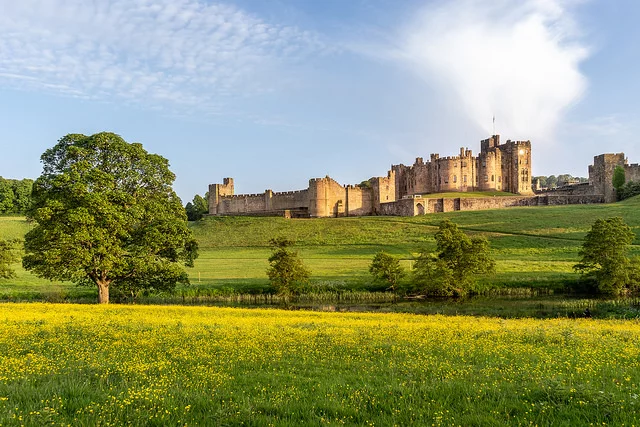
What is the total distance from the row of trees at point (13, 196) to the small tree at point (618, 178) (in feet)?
449

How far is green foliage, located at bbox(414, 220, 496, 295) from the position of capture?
3353 centimetres

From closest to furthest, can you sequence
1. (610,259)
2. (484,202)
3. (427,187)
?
(610,259) → (484,202) → (427,187)

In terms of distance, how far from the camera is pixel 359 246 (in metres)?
61.2

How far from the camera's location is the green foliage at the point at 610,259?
31.8m

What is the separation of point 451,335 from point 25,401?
34.9 feet

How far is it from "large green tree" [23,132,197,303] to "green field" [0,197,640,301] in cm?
737

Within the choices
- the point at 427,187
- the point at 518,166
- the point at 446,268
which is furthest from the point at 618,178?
the point at 446,268

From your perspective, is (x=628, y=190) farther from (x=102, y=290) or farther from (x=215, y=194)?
(x=102, y=290)

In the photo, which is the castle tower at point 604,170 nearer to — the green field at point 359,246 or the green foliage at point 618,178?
the green foliage at point 618,178

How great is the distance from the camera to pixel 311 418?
6082 mm

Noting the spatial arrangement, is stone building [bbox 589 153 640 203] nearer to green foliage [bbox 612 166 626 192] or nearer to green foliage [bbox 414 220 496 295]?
green foliage [bbox 612 166 626 192]

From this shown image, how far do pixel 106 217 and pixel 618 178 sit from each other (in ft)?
324

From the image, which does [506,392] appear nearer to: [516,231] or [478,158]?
[516,231]

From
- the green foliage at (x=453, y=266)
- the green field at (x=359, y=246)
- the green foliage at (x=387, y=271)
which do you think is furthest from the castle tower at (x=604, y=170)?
the green foliage at (x=387, y=271)
